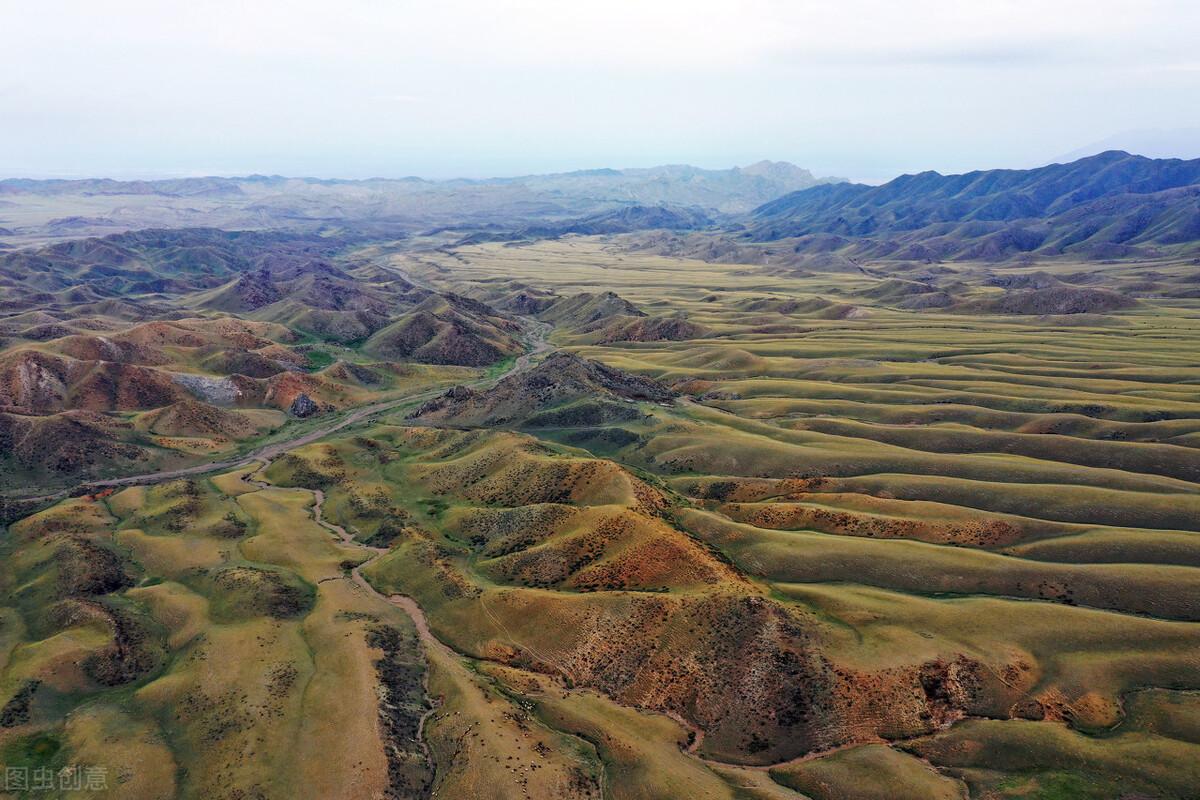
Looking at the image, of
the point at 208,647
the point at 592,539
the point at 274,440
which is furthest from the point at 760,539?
the point at 274,440

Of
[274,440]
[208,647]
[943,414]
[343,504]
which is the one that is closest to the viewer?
[208,647]

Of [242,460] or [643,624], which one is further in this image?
[242,460]

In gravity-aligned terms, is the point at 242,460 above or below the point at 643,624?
below

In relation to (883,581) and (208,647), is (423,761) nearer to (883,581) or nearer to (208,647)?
(208,647)

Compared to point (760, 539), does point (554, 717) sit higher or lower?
lower

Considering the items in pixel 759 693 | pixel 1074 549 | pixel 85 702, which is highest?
pixel 1074 549

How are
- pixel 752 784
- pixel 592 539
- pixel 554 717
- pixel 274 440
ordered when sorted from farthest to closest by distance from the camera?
pixel 274 440, pixel 592 539, pixel 554 717, pixel 752 784

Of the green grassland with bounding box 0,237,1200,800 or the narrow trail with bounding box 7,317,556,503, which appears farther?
the narrow trail with bounding box 7,317,556,503

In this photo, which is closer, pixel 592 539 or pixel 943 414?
pixel 592 539

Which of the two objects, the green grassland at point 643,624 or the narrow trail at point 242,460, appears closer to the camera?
the green grassland at point 643,624

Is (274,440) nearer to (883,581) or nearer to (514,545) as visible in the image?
(514,545)
